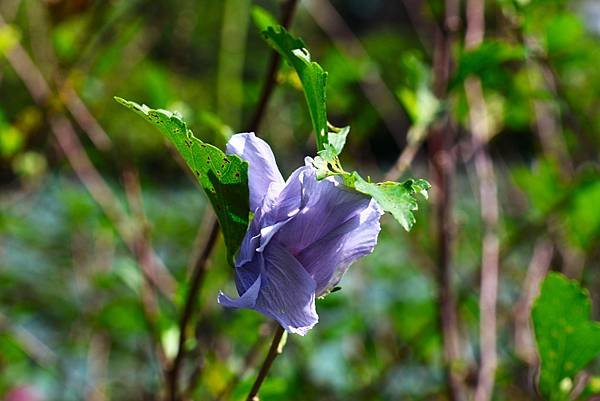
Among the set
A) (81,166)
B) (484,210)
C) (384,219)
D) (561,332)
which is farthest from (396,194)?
(384,219)

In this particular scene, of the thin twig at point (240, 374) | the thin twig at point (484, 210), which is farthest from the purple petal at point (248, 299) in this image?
the thin twig at point (484, 210)

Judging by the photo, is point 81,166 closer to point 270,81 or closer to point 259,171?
point 270,81

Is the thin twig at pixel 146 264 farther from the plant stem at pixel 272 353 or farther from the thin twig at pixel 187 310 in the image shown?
the plant stem at pixel 272 353

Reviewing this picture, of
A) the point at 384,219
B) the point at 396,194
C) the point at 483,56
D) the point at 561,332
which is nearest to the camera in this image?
the point at 396,194


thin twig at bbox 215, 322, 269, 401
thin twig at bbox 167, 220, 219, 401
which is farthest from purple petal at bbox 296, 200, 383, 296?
thin twig at bbox 215, 322, 269, 401

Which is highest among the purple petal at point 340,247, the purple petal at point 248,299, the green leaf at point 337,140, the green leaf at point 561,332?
the green leaf at point 337,140

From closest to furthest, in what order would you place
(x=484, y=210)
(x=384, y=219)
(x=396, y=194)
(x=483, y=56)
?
(x=396, y=194) → (x=483, y=56) → (x=484, y=210) → (x=384, y=219)

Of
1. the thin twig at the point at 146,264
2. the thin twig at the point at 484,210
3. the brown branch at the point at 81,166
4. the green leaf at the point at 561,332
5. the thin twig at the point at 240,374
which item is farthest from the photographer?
the brown branch at the point at 81,166

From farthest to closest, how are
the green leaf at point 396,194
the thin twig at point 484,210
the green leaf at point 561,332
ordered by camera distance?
1. the thin twig at point 484,210
2. the green leaf at point 561,332
3. the green leaf at point 396,194
